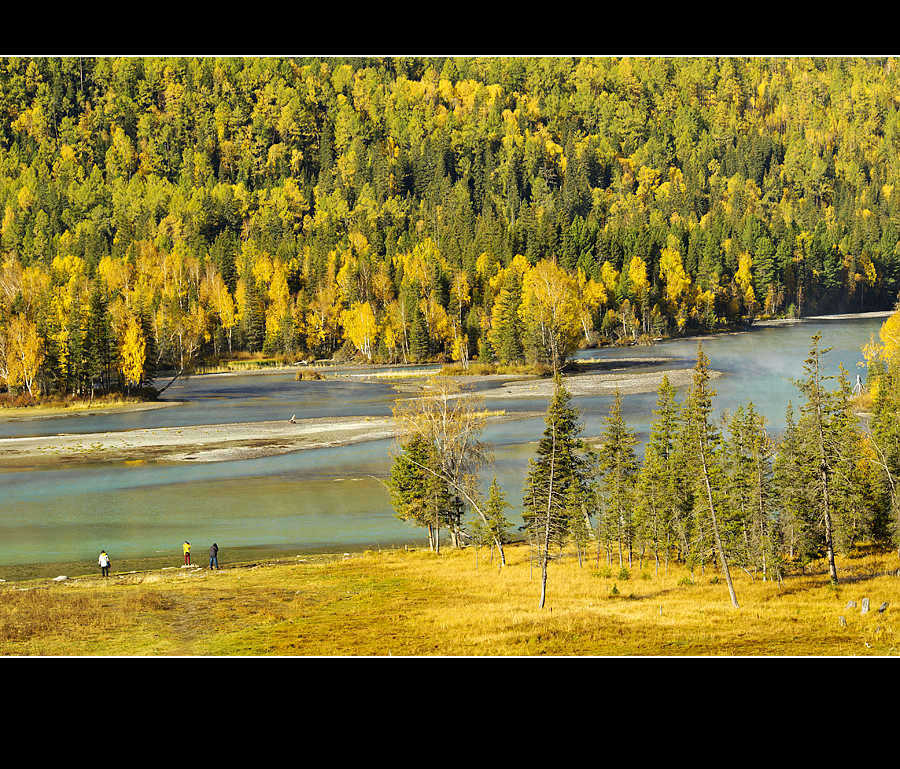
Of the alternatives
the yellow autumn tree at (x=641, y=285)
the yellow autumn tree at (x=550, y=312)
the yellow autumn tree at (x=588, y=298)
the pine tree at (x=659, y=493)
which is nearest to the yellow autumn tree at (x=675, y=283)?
the yellow autumn tree at (x=641, y=285)

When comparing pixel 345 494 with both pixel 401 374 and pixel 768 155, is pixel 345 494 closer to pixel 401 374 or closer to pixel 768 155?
pixel 401 374

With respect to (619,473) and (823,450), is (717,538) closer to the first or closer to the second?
(823,450)

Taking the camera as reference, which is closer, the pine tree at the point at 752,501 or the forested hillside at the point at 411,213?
the pine tree at the point at 752,501

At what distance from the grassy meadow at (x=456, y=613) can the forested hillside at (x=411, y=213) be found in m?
4.78

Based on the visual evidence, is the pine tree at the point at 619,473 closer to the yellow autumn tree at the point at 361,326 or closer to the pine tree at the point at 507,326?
the pine tree at the point at 507,326

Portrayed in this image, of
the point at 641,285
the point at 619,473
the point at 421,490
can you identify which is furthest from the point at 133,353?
the point at 641,285

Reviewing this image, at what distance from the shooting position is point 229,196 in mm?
19797

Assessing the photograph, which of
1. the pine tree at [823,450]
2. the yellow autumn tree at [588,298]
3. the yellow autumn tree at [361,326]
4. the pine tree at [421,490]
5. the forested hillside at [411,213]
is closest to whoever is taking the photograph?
the pine tree at [823,450]

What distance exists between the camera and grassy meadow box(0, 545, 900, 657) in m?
13.6

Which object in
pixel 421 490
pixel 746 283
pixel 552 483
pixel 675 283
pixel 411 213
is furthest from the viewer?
pixel 411 213

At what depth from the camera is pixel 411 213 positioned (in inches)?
754

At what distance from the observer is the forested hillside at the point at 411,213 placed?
1819cm

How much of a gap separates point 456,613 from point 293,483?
463cm
